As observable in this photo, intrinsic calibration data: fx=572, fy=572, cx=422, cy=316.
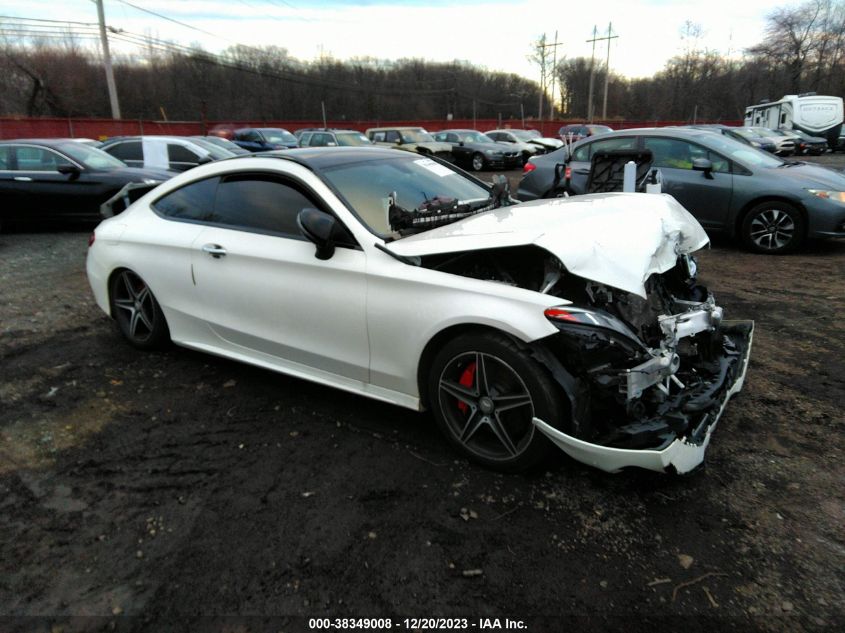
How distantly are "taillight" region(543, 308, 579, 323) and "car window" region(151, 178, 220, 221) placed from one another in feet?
8.41

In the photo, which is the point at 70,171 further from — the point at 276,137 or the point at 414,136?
the point at 414,136

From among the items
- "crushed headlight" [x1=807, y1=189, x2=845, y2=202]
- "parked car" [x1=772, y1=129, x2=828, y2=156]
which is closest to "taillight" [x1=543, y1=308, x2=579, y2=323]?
"crushed headlight" [x1=807, y1=189, x2=845, y2=202]

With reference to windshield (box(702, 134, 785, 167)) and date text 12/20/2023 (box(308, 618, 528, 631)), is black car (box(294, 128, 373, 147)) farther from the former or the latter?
→ date text 12/20/2023 (box(308, 618, 528, 631))

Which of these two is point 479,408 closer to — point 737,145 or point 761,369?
point 761,369

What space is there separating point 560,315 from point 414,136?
70.9 ft

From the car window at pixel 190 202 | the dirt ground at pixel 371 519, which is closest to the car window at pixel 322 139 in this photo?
the car window at pixel 190 202

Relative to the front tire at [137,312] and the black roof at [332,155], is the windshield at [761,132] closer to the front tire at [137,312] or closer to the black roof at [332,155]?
the black roof at [332,155]

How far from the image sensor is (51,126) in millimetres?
29703

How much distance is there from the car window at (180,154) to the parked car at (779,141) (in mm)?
20865

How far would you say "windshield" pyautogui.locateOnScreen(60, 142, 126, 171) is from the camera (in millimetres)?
9844

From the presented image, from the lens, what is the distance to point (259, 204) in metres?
3.66

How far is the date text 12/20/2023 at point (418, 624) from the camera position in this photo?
80.7 inches

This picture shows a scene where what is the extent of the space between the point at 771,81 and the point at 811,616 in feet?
238

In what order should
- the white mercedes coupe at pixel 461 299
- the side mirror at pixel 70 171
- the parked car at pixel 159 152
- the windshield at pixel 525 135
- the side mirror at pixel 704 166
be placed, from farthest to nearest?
the windshield at pixel 525 135, the parked car at pixel 159 152, the side mirror at pixel 70 171, the side mirror at pixel 704 166, the white mercedes coupe at pixel 461 299
